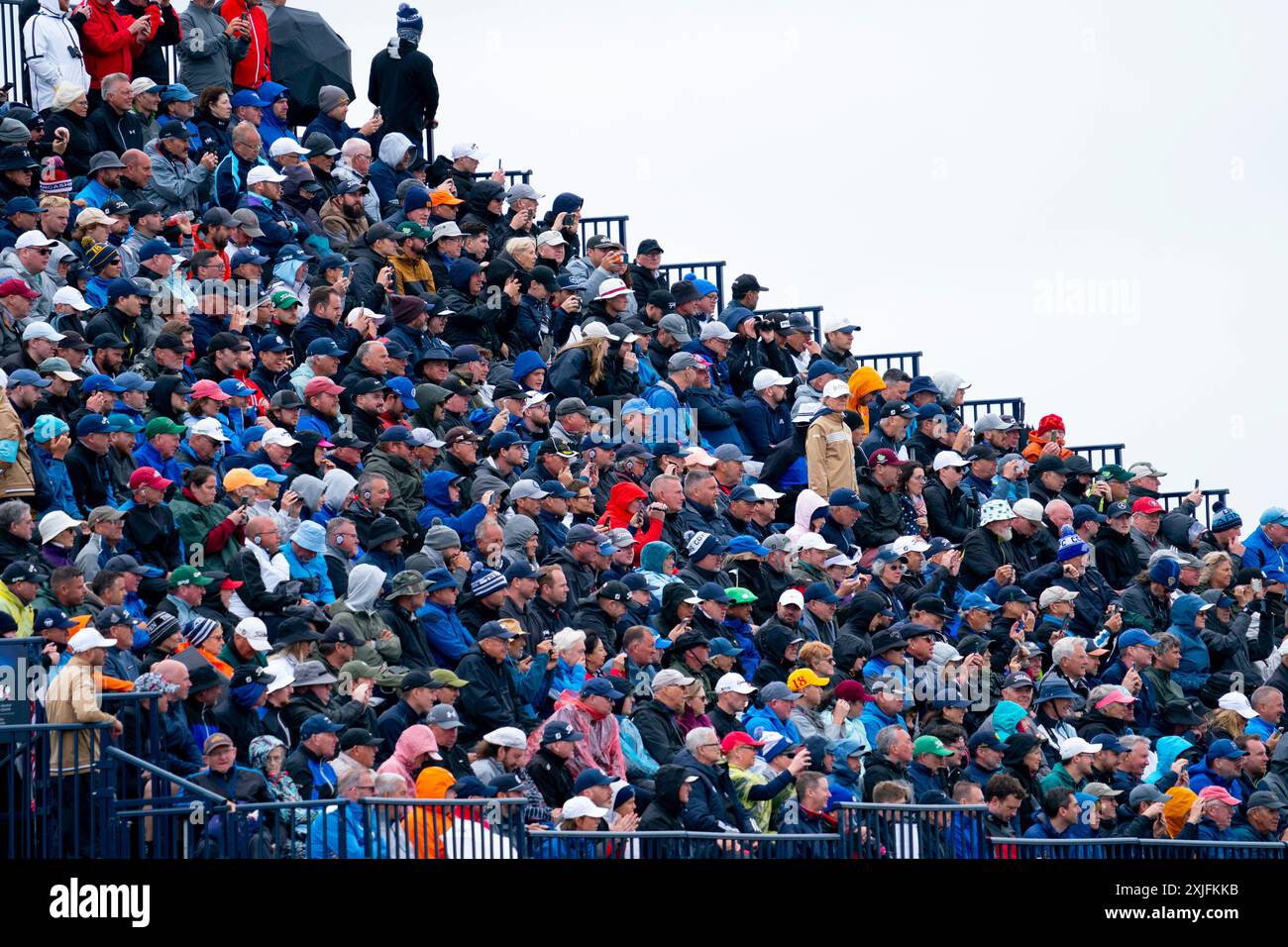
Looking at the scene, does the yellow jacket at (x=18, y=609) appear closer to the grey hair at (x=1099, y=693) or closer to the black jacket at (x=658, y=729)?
the black jacket at (x=658, y=729)

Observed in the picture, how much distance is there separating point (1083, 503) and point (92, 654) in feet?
43.3

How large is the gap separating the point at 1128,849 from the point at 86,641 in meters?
6.95

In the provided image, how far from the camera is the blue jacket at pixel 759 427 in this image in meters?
25.3

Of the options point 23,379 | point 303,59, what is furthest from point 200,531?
point 303,59

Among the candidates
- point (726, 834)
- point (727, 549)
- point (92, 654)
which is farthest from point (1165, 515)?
point (92, 654)

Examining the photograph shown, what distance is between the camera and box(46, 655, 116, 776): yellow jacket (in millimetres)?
15266

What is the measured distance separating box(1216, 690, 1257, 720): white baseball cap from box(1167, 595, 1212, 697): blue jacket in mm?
1061

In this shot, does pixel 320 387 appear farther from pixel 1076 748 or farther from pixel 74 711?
pixel 1076 748

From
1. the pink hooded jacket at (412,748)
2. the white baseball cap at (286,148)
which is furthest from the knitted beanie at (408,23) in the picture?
the pink hooded jacket at (412,748)

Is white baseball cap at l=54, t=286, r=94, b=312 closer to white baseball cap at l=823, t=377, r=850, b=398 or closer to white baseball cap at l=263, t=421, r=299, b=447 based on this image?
white baseball cap at l=263, t=421, r=299, b=447

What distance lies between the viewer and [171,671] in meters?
16.2

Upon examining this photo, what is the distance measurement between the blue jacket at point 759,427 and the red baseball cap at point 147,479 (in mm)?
8226

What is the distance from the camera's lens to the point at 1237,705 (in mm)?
21953
